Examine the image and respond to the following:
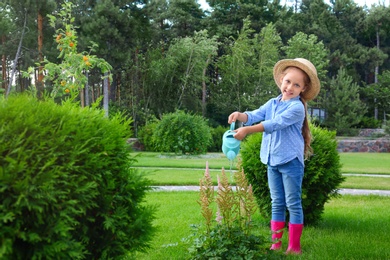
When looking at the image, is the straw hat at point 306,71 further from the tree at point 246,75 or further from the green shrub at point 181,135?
the tree at point 246,75

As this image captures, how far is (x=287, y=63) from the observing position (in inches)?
154

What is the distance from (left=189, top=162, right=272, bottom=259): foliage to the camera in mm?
3281

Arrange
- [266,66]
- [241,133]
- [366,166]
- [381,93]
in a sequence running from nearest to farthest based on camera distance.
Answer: [241,133], [366,166], [266,66], [381,93]

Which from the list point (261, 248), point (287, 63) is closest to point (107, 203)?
point (261, 248)

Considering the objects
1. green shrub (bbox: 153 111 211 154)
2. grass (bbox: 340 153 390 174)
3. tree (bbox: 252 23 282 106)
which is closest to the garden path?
grass (bbox: 340 153 390 174)

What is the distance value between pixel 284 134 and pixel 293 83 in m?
0.48

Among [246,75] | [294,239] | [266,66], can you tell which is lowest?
[294,239]

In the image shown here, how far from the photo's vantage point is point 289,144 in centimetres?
373

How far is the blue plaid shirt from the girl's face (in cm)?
6

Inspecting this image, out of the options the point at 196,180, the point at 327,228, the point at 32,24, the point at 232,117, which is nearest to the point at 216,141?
the point at 196,180

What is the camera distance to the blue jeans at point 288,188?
3.72 metres

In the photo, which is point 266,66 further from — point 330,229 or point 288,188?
point 288,188

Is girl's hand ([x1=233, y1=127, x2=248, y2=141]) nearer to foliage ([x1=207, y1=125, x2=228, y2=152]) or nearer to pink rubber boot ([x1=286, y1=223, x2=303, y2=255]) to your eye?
pink rubber boot ([x1=286, y1=223, x2=303, y2=255])

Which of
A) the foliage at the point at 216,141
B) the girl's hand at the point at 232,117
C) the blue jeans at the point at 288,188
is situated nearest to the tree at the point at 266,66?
the foliage at the point at 216,141
